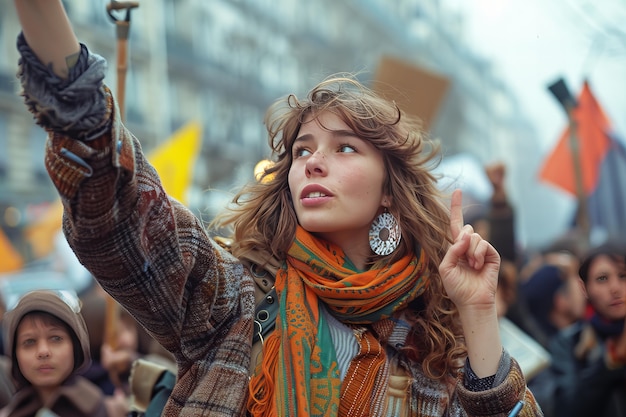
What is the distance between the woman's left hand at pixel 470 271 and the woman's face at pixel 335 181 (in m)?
0.27

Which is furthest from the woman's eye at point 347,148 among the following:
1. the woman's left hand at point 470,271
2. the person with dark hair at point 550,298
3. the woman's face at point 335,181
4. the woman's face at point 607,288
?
the person with dark hair at point 550,298

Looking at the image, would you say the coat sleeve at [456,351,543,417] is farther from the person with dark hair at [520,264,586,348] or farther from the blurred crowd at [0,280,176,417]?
the person with dark hair at [520,264,586,348]

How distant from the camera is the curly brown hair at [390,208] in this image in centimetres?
234

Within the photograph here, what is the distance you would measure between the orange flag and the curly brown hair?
438cm

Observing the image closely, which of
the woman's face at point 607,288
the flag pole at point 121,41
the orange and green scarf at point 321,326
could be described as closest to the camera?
the orange and green scarf at point 321,326

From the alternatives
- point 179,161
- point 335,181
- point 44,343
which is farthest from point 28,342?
point 179,161

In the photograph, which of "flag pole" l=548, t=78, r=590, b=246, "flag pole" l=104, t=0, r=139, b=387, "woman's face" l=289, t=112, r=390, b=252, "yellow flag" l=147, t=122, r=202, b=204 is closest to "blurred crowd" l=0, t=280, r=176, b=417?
"flag pole" l=104, t=0, r=139, b=387

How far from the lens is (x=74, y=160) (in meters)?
Result: 1.64

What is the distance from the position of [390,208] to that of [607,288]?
1104 millimetres

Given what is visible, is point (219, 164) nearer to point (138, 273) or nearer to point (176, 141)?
point (176, 141)

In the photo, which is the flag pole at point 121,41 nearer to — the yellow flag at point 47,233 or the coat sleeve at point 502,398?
the coat sleeve at point 502,398

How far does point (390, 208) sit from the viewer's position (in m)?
2.47

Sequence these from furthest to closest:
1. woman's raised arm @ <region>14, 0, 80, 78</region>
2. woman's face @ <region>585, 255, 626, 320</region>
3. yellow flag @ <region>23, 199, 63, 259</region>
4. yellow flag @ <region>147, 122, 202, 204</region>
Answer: yellow flag @ <region>23, 199, 63, 259</region>
yellow flag @ <region>147, 122, 202, 204</region>
woman's face @ <region>585, 255, 626, 320</region>
woman's raised arm @ <region>14, 0, 80, 78</region>

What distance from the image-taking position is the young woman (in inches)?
65.9
